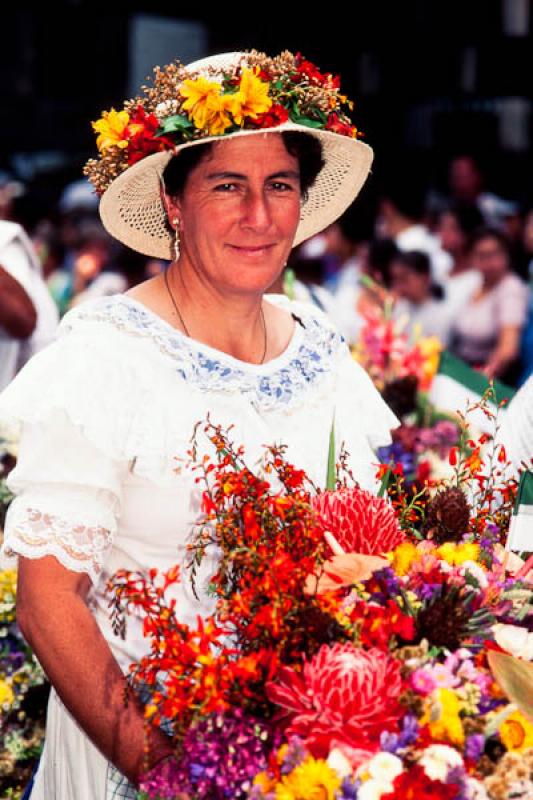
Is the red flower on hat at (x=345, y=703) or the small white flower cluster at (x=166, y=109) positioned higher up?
the small white flower cluster at (x=166, y=109)

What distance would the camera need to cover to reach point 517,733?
1.48 meters

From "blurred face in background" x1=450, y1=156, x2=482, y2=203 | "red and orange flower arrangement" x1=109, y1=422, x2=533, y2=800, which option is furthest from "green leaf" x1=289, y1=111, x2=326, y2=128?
"blurred face in background" x1=450, y1=156, x2=482, y2=203

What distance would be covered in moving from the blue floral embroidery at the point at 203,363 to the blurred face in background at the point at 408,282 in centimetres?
487

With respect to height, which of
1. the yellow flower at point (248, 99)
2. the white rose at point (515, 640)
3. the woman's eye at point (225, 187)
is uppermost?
the yellow flower at point (248, 99)

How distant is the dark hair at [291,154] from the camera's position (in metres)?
2.16

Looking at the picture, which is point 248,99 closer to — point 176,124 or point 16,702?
point 176,124

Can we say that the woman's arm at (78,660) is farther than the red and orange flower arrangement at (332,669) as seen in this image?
Yes

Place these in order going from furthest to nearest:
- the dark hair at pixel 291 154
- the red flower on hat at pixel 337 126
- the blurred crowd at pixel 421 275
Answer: the blurred crowd at pixel 421 275 < the red flower on hat at pixel 337 126 < the dark hair at pixel 291 154

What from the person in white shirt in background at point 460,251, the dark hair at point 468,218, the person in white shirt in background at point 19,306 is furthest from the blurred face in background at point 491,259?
the person in white shirt in background at point 19,306

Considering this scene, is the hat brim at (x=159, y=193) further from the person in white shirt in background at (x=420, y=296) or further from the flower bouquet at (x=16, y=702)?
the person in white shirt in background at (x=420, y=296)

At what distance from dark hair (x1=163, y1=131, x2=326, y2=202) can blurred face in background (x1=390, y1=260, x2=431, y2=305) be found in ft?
15.5

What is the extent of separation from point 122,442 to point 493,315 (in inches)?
222

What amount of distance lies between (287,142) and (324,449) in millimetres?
558

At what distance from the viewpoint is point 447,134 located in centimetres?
1201
